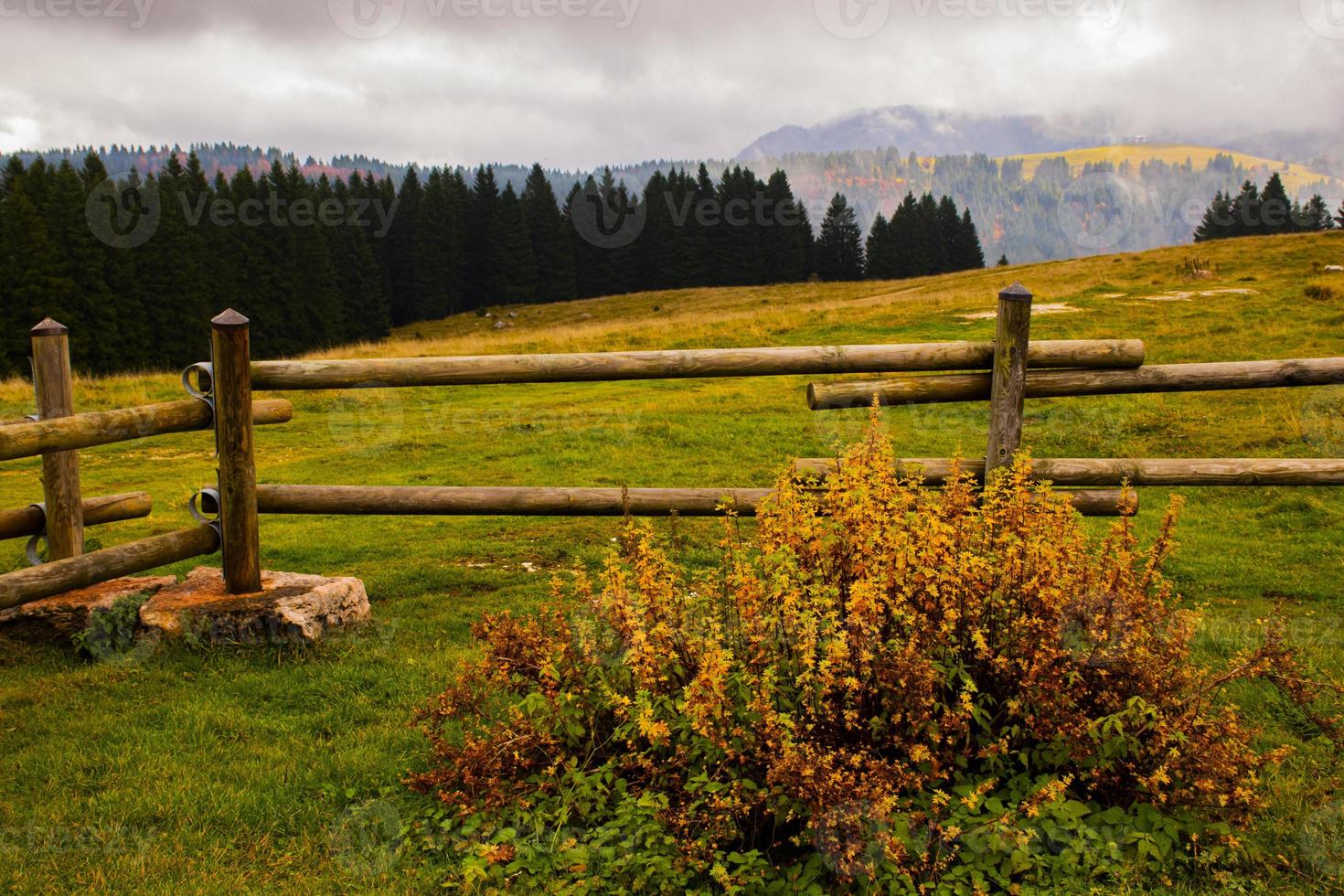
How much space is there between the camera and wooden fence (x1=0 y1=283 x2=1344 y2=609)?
18.9 feet

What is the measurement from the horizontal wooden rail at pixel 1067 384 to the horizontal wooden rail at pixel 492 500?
2.34 feet

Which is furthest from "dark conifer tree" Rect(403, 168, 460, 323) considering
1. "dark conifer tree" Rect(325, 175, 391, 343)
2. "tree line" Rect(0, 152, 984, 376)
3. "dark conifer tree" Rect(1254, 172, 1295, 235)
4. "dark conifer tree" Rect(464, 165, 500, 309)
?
"dark conifer tree" Rect(1254, 172, 1295, 235)

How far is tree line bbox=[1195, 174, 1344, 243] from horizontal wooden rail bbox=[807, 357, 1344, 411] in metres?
81.8

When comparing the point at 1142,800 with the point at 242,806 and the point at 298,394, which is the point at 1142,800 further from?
the point at 298,394

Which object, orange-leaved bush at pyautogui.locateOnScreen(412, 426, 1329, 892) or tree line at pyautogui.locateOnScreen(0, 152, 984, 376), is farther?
tree line at pyautogui.locateOnScreen(0, 152, 984, 376)

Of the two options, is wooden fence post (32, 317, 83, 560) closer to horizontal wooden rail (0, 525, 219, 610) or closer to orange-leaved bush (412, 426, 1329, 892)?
horizontal wooden rail (0, 525, 219, 610)

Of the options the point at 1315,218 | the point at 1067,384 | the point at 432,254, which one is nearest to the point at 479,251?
the point at 432,254

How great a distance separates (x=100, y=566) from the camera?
5.63 metres

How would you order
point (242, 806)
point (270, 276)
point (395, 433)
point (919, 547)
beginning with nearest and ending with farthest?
point (919, 547), point (242, 806), point (395, 433), point (270, 276)

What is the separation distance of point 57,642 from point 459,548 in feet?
11.1

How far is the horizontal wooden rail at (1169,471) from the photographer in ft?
19.3

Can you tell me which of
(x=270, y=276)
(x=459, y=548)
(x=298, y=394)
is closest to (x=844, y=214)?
(x=270, y=276)

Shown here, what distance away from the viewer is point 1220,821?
353 centimetres

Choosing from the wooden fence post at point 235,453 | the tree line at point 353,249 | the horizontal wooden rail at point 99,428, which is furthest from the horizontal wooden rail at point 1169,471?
the tree line at point 353,249
